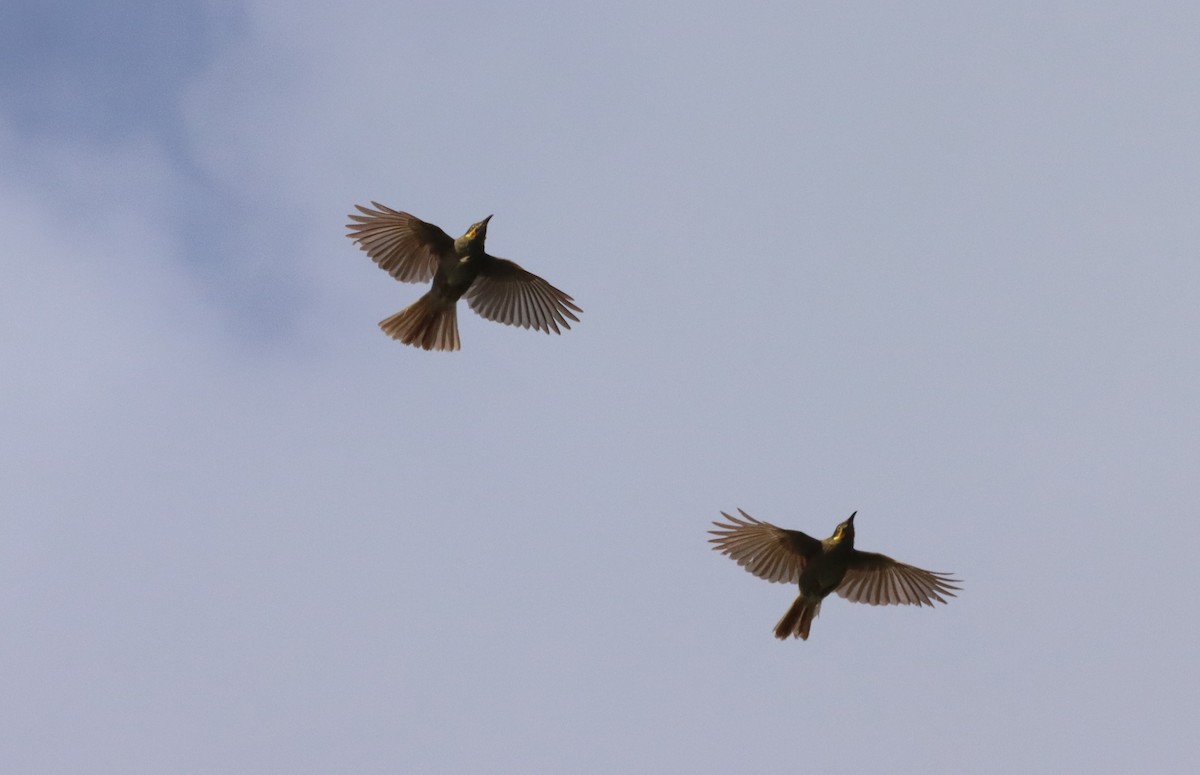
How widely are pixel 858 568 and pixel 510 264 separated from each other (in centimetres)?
570

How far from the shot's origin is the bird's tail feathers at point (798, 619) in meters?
15.4

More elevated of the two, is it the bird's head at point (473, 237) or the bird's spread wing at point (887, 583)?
the bird's head at point (473, 237)

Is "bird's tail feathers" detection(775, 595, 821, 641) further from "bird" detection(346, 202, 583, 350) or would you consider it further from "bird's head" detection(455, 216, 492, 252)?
"bird's head" detection(455, 216, 492, 252)

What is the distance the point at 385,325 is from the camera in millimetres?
16906

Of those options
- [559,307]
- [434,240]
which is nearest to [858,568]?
[559,307]

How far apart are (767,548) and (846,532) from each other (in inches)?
36.4

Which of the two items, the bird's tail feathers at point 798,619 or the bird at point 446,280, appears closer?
the bird's tail feathers at point 798,619

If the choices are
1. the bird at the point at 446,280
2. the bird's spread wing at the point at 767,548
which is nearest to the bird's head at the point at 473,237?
A: the bird at the point at 446,280

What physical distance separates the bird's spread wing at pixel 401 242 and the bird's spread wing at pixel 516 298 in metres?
0.75

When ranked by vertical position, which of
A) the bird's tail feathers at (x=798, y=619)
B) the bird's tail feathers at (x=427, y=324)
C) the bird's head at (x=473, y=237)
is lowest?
the bird's tail feathers at (x=798, y=619)

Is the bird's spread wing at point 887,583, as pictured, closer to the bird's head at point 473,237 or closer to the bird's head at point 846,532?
the bird's head at point 846,532

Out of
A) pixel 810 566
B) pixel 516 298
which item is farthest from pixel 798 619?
pixel 516 298

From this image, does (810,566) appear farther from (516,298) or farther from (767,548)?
(516,298)

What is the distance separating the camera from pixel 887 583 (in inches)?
635
